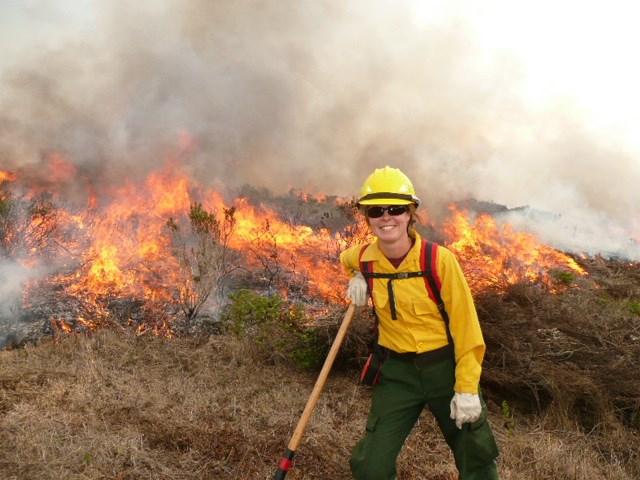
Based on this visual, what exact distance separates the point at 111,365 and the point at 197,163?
1012 cm

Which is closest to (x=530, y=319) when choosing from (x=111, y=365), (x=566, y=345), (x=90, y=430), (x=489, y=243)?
(x=566, y=345)

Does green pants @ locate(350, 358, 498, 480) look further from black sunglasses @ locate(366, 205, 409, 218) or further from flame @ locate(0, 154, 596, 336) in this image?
flame @ locate(0, 154, 596, 336)

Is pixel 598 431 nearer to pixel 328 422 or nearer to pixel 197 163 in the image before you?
pixel 328 422

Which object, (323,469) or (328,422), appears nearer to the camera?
(323,469)

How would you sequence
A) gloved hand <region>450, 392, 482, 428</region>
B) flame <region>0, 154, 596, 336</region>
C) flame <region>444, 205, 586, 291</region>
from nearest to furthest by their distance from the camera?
gloved hand <region>450, 392, 482, 428</region> < flame <region>0, 154, 596, 336</region> < flame <region>444, 205, 586, 291</region>

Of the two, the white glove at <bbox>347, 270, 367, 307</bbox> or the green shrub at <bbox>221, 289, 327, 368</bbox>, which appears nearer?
the white glove at <bbox>347, 270, 367, 307</bbox>

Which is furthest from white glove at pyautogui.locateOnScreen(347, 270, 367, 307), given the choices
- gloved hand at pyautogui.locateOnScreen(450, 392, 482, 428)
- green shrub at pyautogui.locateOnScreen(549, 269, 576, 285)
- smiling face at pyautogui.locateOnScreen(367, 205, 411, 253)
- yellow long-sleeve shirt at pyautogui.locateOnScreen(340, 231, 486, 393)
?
green shrub at pyautogui.locateOnScreen(549, 269, 576, 285)

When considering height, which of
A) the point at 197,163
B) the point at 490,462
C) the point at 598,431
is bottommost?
the point at 598,431

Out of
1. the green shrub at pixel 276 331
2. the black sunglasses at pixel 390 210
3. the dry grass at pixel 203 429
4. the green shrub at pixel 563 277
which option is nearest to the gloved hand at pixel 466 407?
the black sunglasses at pixel 390 210

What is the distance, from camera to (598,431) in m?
4.02

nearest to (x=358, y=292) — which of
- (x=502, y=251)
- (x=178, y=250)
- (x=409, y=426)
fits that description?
(x=409, y=426)

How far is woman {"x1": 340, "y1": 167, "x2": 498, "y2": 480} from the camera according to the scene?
7.35 ft

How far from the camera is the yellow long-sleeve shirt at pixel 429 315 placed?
222 centimetres

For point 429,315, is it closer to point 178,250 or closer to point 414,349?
point 414,349
